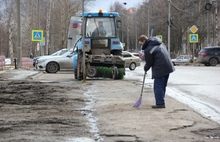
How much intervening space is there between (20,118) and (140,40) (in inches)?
129

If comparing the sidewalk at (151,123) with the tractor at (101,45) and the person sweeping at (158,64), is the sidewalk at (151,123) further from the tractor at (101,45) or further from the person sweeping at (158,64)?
the tractor at (101,45)

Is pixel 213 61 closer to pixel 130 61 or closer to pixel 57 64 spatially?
pixel 130 61

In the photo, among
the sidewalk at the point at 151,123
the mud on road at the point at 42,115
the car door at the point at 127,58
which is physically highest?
the car door at the point at 127,58

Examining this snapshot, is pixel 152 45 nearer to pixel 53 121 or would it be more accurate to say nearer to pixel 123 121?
pixel 123 121

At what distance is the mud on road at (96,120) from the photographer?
20.5 ft

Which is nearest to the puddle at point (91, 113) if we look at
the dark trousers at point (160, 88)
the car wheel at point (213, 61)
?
the dark trousers at point (160, 88)

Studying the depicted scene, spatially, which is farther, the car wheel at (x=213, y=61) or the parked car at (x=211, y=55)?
the car wheel at (x=213, y=61)

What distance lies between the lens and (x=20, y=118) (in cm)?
774

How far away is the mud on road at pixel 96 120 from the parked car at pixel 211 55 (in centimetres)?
2363

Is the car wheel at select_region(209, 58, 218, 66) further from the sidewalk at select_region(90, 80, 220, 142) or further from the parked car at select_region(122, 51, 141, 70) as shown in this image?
the sidewalk at select_region(90, 80, 220, 142)

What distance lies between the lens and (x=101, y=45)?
1833 centimetres

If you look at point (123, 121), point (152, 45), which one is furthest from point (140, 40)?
point (123, 121)

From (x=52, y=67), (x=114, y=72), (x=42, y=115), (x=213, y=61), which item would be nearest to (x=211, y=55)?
(x=213, y=61)

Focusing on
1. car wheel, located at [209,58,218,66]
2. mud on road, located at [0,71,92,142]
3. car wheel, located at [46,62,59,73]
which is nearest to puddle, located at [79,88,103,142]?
mud on road, located at [0,71,92,142]
